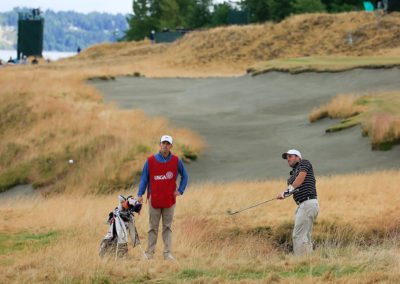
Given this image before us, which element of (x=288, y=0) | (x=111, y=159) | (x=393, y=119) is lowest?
(x=111, y=159)

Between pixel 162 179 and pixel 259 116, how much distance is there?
25.1m

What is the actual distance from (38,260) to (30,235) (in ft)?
15.8

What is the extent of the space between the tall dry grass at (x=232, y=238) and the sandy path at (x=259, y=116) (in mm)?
4138

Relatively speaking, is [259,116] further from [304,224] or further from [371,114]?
[304,224]

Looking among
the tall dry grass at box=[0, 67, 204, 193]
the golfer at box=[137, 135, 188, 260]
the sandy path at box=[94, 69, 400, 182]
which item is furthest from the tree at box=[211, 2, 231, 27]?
the golfer at box=[137, 135, 188, 260]

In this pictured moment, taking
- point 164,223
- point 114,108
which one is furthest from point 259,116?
point 164,223

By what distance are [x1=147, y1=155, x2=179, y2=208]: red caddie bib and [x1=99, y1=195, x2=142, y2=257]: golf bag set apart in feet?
1.13

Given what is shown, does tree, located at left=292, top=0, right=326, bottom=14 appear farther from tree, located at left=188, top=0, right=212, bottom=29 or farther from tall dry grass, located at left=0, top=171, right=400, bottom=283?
tall dry grass, located at left=0, top=171, right=400, bottom=283

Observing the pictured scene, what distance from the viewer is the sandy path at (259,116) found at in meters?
27.5

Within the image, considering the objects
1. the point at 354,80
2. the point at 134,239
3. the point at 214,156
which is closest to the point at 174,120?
the point at 214,156

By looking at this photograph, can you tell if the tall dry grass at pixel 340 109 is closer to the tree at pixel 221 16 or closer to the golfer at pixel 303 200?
the golfer at pixel 303 200

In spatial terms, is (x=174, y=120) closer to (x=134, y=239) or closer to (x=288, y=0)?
(x=134, y=239)

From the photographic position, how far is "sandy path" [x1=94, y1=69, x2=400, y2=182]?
90.4 feet

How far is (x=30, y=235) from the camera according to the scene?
16641 millimetres
